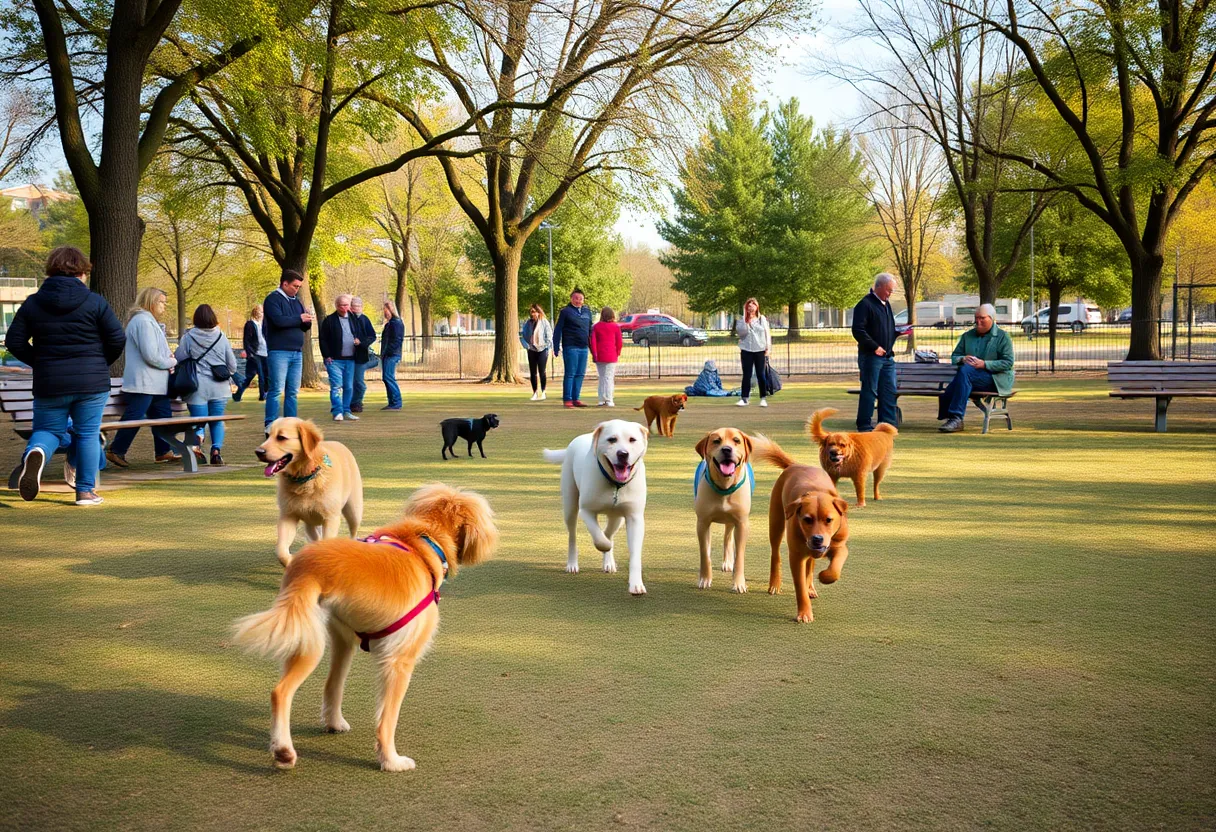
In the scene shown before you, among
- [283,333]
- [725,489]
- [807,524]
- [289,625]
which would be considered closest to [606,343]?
[283,333]

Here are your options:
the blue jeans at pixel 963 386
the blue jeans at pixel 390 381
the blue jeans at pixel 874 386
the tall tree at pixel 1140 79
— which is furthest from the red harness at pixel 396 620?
the tall tree at pixel 1140 79

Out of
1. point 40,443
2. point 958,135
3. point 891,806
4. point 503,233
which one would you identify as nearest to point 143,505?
point 40,443

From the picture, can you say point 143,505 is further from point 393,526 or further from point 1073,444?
point 1073,444

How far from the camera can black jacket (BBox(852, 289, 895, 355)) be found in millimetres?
12641

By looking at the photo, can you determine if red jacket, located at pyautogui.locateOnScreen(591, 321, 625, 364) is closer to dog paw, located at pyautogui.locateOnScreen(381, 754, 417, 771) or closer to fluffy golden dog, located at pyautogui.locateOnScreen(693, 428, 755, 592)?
fluffy golden dog, located at pyautogui.locateOnScreen(693, 428, 755, 592)

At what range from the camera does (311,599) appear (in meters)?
3.10

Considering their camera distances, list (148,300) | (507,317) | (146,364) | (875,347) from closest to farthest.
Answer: (148,300) → (146,364) → (875,347) → (507,317)

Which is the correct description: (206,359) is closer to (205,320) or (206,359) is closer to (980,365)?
(205,320)

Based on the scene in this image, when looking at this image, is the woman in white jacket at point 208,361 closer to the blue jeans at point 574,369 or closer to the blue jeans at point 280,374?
the blue jeans at point 280,374

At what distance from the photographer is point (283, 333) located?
1309 cm

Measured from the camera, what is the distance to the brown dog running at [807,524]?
473 cm

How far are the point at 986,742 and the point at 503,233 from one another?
2423 cm

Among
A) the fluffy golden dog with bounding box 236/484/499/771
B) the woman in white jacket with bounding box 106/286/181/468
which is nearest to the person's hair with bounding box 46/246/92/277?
the woman in white jacket with bounding box 106/286/181/468

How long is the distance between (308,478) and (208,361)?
595 cm
